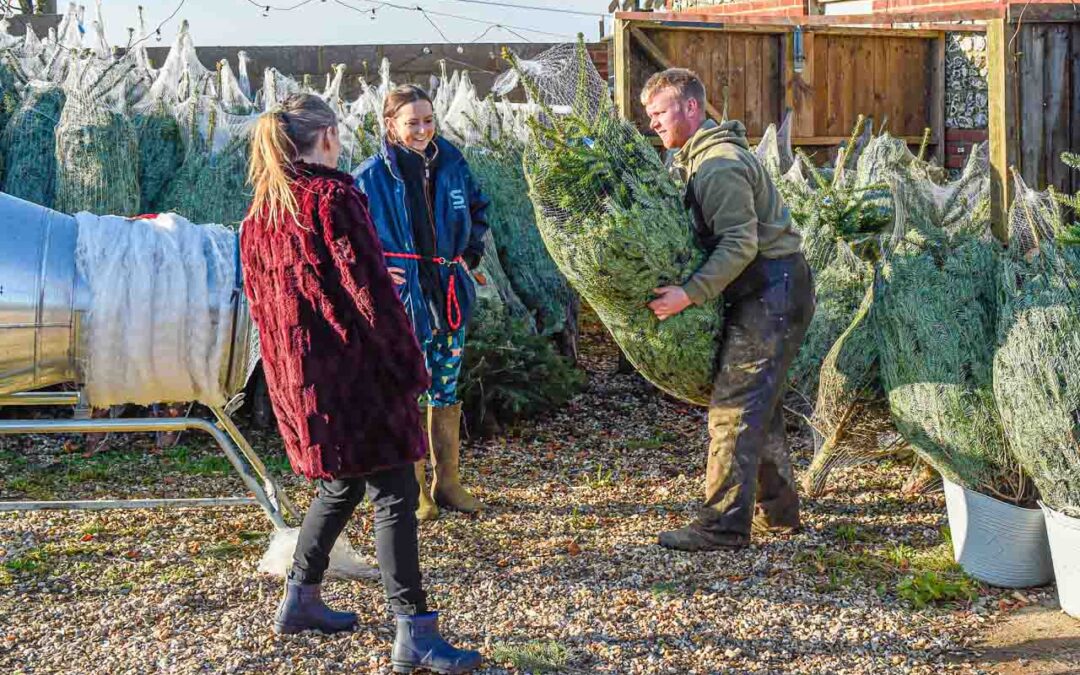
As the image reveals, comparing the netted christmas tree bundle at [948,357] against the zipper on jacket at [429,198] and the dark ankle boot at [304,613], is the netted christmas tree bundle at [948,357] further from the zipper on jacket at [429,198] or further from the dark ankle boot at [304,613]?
the dark ankle boot at [304,613]

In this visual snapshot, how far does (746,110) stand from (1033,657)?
19.9ft

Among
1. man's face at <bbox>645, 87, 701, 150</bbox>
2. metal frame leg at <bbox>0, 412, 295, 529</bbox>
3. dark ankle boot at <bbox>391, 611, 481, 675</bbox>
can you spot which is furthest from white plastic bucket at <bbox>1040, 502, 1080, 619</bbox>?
metal frame leg at <bbox>0, 412, 295, 529</bbox>

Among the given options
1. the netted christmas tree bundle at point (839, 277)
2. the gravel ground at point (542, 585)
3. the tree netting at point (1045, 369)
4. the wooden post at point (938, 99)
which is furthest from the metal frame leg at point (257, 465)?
the wooden post at point (938, 99)

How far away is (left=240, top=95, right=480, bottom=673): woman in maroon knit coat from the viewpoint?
3158 millimetres

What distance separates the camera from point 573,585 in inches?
158

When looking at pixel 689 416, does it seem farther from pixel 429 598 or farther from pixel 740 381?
pixel 429 598

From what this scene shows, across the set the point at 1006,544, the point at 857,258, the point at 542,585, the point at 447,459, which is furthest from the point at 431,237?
the point at 1006,544

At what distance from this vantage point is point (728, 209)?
4098 millimetres

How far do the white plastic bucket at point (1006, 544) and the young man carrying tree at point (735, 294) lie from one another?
783mm

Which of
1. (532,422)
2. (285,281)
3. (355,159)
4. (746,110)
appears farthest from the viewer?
(746,110)

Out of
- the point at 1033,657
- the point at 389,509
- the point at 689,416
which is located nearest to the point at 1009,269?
the point at 1033,657

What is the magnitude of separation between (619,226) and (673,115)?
0.49m

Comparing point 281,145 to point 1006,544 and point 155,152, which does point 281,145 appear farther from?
point 155,152

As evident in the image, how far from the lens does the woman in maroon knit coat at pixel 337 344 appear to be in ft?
10.4
